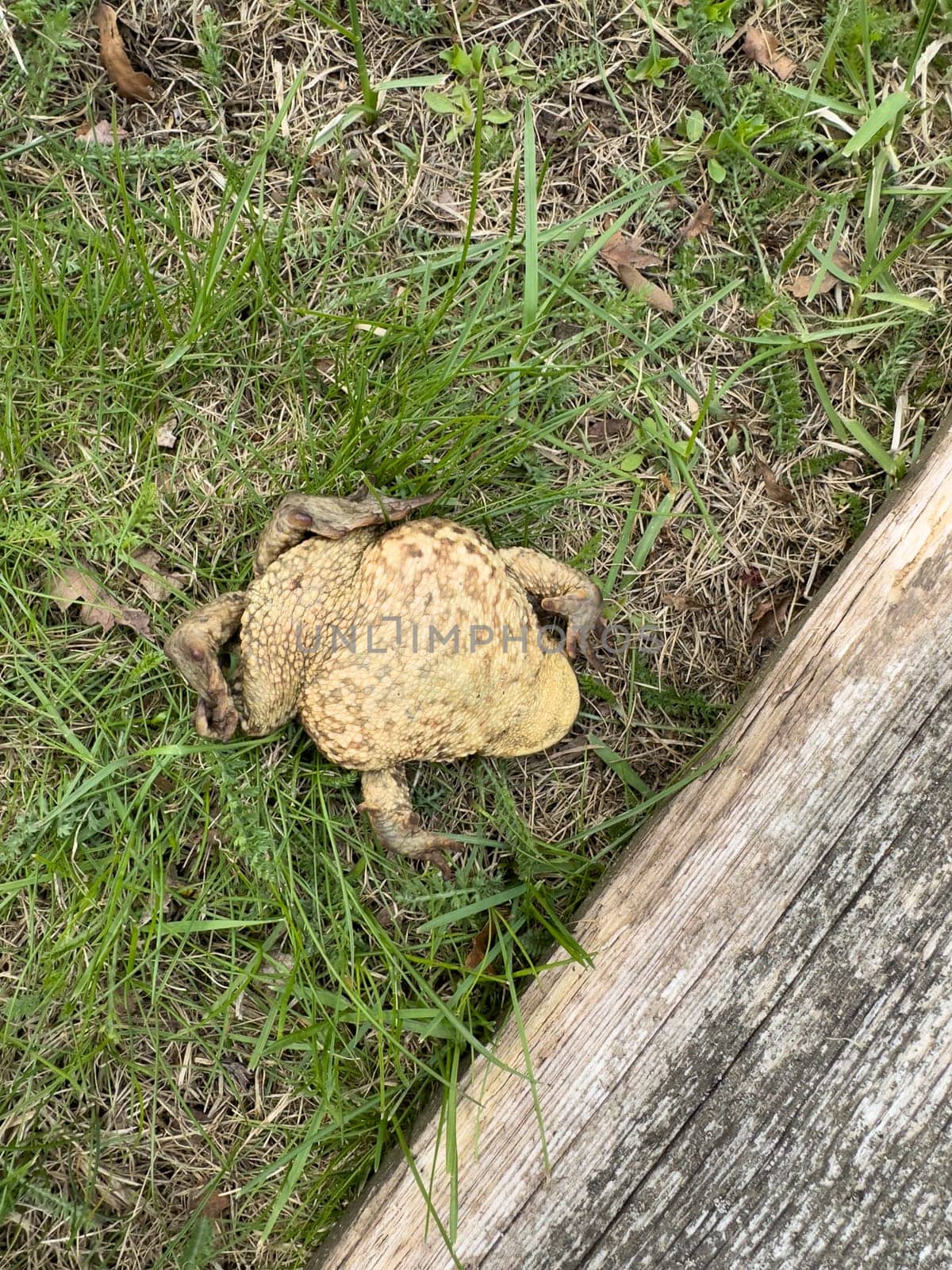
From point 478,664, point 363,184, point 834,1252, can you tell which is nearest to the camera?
point 834,1252

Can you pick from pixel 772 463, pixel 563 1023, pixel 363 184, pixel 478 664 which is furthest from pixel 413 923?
pixel 363 184

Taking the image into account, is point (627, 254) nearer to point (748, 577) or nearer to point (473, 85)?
point (473, 85)

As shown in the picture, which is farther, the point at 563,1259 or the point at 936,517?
the point at 936,517

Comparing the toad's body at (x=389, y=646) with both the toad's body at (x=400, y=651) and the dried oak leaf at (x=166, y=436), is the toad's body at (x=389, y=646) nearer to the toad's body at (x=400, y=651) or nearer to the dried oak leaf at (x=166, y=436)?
the toad's body at (x=400, y=651)

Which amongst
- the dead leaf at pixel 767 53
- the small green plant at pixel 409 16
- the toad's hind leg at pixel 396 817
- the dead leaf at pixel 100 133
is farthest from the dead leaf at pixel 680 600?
the dead leaf at pixel 100 133

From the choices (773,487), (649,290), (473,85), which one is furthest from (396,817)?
(473,85)

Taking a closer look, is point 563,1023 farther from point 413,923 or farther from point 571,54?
point 571,54
